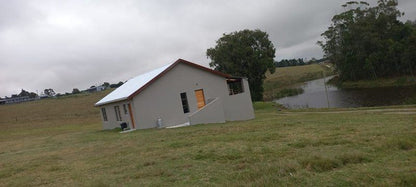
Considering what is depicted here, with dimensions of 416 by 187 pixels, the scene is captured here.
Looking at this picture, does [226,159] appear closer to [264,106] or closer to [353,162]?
[353,162]

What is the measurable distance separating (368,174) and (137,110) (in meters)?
17.7

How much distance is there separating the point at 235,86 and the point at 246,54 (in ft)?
60.4

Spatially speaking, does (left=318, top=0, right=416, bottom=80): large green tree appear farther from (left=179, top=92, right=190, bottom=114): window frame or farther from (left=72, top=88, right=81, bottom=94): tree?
(left=72, top=88, right=81, bottom=94): tree

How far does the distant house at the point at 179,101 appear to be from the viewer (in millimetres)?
21406

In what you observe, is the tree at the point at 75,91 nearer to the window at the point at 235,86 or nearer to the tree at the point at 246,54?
the tree at the point at 246,54

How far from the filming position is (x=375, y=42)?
187 feet

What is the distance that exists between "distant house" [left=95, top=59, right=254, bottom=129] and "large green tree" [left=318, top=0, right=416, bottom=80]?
40.3 meters

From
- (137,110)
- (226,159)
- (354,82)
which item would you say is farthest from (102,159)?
(354,82)

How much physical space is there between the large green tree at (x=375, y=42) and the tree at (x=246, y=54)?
20.1 m

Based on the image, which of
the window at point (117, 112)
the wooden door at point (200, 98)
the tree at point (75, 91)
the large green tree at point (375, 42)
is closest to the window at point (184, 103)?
the wooden door at point (200, 98)

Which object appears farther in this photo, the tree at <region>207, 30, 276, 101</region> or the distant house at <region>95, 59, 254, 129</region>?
the tree at <region>207, 30, 276, 101</region>

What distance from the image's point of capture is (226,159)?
733 cm

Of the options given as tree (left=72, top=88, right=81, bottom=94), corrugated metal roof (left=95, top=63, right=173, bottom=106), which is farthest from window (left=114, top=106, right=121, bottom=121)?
tree (left=72, top=88, right=81, bottom=94)

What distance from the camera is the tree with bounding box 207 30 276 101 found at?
154ft
